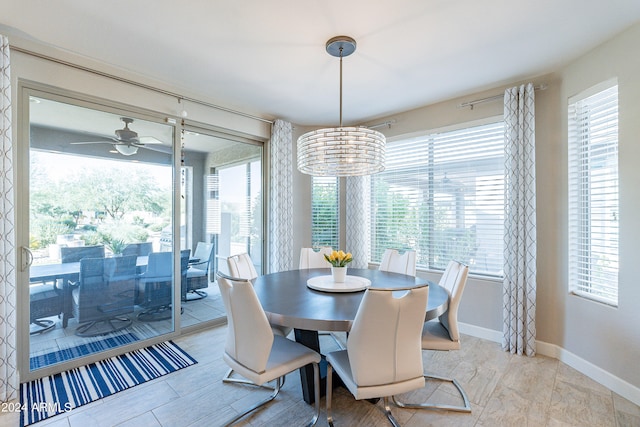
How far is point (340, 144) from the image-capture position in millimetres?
2262

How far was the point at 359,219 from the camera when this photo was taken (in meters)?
4.32

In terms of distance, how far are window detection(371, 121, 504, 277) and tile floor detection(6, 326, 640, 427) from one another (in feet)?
3.81

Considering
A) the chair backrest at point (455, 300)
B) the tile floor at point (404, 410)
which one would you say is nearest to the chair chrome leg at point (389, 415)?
the tile floor at point (404, 410)

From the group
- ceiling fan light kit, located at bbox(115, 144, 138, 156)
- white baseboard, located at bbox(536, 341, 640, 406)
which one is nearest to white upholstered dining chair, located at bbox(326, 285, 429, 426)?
white baseboard, located at bbox(536, 341, 640, 406)

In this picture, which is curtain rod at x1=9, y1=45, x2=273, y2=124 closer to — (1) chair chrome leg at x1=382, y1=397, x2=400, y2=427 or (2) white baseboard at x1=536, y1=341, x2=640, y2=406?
(1) chair chrome leg at x1=382, y1=397, x2=400, y2=427

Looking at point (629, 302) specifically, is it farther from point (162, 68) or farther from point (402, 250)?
point (162, 68)

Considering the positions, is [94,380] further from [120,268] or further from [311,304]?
[311,304]

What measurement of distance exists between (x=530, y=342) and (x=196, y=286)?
3625mm

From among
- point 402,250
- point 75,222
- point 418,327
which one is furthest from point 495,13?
point 75,222

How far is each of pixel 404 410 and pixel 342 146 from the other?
1.94 meters

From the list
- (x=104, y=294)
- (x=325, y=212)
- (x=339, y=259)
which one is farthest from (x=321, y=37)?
(x=104, y=294)

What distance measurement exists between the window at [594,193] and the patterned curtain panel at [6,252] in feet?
14.9

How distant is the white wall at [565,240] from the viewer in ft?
7.11

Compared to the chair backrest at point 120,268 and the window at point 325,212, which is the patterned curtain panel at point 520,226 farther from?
the chair backrest at point 120,268
